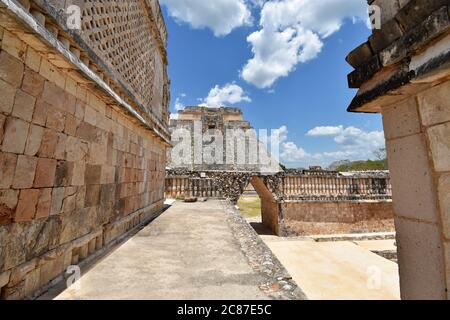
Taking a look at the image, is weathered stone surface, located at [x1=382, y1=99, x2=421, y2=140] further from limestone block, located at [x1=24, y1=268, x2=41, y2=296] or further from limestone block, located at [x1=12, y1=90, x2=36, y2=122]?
limestone block, located at [x1=24, y1=268, x2=41, y2=296]

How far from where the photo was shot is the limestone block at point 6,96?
5.59 ft

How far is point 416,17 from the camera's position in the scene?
1306mm

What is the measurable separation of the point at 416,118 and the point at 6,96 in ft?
9.90

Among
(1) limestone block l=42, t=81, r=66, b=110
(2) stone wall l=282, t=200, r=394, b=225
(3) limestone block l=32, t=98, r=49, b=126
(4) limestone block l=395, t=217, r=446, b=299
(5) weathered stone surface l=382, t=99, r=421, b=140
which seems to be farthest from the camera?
(2) stone wall l=282, t=200, r=394, b=225

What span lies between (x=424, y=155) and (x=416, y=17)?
835mm

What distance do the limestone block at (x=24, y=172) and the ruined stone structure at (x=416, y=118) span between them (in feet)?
9.38

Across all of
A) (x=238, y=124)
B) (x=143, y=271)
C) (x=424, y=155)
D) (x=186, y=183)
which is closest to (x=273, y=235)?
(x=186, y=183)

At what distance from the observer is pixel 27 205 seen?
78.3 inches

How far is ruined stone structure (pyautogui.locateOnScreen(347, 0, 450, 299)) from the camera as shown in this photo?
4.04 feet

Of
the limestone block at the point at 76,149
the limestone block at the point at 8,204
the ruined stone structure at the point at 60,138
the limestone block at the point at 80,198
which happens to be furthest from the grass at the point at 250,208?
the limestone block at the point at 8,204

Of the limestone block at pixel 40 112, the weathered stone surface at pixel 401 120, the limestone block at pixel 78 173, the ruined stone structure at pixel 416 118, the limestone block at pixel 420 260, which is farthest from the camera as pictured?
the limestone block at pixel 78 173

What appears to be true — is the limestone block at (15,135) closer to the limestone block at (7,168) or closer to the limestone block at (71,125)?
the limestone block at (7,168)

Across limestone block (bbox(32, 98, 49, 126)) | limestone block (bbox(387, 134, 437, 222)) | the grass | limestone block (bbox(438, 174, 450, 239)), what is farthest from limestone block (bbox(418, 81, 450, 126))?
the grass

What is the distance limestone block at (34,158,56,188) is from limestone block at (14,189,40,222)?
9 centimetres
